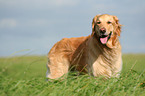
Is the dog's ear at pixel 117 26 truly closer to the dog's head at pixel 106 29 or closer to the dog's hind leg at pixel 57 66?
the dog's head at pixel 106 29

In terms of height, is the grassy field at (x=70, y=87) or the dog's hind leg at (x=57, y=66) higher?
the grassy field at (x=70, y=87)

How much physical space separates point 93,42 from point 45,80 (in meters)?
1.58

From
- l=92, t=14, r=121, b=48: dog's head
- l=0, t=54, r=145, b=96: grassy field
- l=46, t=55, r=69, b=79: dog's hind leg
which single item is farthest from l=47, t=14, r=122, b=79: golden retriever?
l=0, t=54, r=145, b=96: grassy field

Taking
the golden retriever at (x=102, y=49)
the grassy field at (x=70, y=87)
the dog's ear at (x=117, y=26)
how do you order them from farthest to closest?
the dog's ear at (x=117, y=26)
the golden retriever at (x=102, y=49)
the grassy field at (x=70, y=87)

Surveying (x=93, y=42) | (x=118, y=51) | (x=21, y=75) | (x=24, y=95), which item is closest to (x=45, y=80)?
(x=21, y=75)

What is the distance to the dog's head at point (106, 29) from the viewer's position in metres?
4.31

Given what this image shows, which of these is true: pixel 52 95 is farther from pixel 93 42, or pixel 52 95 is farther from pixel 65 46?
pixel 65 46

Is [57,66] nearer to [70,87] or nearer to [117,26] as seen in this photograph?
[117,26]

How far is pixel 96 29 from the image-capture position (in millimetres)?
4492

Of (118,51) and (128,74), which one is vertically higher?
(118,51)

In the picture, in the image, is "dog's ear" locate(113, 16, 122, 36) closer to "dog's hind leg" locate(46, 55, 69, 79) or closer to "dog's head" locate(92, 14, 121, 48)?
"dog's head" locate(92, 14, 121, 48)

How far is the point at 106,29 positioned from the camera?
14.0 feet

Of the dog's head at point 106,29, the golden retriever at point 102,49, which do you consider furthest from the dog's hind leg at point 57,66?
the dog's head at point 106,29

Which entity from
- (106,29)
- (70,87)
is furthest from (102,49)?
(70,87)
